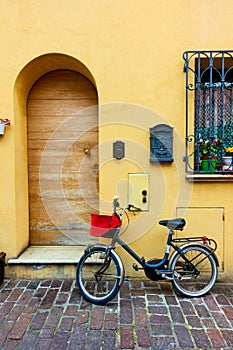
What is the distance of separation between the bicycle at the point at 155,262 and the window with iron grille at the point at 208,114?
0.91 meters

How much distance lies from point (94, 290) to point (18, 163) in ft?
6.28

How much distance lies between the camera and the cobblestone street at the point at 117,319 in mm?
2275

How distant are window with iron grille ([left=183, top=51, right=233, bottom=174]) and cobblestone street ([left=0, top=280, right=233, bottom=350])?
1597 millimetres

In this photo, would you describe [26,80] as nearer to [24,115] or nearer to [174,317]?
[24,115]

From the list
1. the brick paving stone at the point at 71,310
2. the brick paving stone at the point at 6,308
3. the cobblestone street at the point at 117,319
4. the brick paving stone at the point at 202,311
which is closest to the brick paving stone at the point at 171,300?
the cobblestone street at the point at 117,319

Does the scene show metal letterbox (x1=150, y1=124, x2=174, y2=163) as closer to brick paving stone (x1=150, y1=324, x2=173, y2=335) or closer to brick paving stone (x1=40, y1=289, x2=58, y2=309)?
brick paving stone (x1=150, y1=324, x2=173, y2=335)

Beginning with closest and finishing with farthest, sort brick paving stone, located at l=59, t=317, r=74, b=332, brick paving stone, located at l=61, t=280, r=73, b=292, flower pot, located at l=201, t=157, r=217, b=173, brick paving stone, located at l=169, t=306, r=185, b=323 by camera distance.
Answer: brick paving stone, located at l=59, t=317, r=74, b=332
brick paving stone, located at l=169, t=306, r=185, b=323
brick paving stone, located at l=61, t=280, r=73, b=292
flower pot, located at l=201, t=157, r=217, b=173

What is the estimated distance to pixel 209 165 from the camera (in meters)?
3.37

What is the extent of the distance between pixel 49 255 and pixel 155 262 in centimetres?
146

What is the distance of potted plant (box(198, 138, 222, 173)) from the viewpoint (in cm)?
338

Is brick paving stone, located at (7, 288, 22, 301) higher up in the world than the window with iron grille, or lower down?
lower down

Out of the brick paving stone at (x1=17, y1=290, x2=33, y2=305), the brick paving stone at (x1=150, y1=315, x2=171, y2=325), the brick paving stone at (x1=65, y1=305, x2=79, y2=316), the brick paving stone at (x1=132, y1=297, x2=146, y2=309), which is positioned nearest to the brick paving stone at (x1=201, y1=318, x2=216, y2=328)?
the brick paving stone at (x1=150, y1=315, x2=171, y2=325)

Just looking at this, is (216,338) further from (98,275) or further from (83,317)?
(98,275)

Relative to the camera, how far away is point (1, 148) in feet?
11.2
